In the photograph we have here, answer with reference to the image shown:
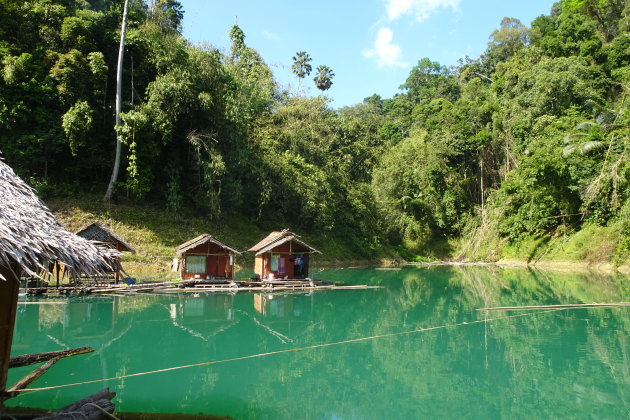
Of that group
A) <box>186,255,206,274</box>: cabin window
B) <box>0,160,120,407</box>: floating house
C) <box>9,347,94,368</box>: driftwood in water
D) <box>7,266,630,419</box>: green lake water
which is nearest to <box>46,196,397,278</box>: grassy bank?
<box>186,255,206,274</box>: cabin window

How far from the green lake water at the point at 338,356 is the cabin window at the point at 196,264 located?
9.96 feet

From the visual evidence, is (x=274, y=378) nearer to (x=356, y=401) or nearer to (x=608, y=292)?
(x=356, y=401)

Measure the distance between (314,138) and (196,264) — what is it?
19.4m

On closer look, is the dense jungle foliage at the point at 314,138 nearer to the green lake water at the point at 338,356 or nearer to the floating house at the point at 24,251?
the green lake water at the point at 338,356

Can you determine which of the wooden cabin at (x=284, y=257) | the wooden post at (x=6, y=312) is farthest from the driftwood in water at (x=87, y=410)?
the wooden cabin at (x=284, y=257)

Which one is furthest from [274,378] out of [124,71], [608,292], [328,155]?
[328,155]

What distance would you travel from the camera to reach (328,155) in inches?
1492

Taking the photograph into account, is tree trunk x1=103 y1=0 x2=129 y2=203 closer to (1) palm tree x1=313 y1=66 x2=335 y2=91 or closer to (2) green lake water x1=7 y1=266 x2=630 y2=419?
(2) green lake water x1=7 y1=266 x2=630 y2=419

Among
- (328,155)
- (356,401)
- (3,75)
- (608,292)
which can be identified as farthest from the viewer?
(328,155)

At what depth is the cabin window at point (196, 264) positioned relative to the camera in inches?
787

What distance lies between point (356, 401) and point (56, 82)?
2479cm

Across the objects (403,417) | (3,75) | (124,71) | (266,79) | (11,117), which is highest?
(266,79)

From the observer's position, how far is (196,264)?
20109 millimetres

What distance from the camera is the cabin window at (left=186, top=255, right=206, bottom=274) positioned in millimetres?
19984
